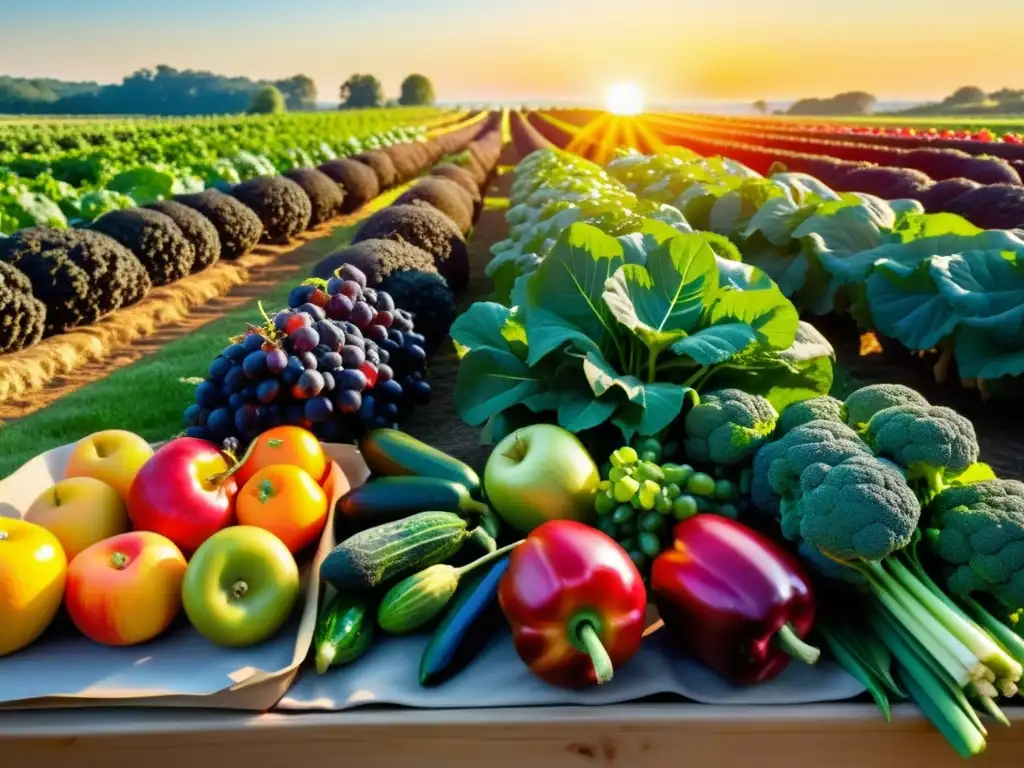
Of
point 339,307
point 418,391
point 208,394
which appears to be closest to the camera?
point 208,394

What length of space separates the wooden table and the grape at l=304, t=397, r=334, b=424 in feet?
4.32

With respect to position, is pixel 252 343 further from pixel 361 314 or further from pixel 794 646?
pixel 794 646

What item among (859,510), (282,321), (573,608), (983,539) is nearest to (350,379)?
(282,321)

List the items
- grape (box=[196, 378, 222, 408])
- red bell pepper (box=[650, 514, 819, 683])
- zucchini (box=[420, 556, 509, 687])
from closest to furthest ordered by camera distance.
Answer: red bell pepper (box=[650, 514, 819, 683]) → zucchini (box=[420, 556, 509, 687]) → grape (box=[196, 378, 222, 408])

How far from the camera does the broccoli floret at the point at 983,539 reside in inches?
64.8

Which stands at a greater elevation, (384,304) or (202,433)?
(384,304)

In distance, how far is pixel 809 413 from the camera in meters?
2.10

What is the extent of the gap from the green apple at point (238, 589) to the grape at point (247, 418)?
971 millimetres

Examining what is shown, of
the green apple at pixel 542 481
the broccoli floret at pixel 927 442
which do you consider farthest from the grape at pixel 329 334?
the broccoli floret at pixel 927 442

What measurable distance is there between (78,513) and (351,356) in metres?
1.20

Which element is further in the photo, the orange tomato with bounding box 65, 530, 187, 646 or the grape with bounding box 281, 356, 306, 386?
the grape with bounding box 281, 356, 306, 386

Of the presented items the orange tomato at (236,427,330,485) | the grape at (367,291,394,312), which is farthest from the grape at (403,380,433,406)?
the orange tomato at (236,427,330,485)

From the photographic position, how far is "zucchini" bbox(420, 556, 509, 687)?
5.71 feet

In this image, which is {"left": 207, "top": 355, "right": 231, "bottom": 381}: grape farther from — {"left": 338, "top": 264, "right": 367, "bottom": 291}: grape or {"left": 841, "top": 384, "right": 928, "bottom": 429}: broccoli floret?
{"left": 841, "top": 384, "right": 928, "bottom": 429}: broccoli floret
